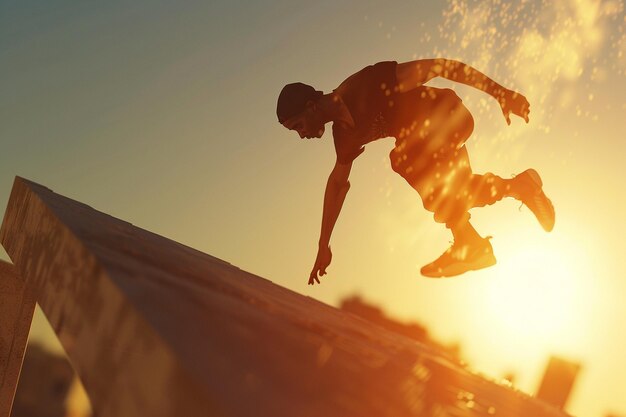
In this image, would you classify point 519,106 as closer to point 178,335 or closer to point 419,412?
point 419,412

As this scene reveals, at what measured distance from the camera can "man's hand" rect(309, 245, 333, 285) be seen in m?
4.57

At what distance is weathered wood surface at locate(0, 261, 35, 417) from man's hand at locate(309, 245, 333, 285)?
1734mm

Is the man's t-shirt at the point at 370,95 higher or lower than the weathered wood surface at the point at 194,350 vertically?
higher

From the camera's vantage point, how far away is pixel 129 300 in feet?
4.19

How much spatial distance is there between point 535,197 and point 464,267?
658 mm

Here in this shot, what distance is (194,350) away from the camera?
3.71ft

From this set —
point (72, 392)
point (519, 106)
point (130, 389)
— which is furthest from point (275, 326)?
point (72, 392)

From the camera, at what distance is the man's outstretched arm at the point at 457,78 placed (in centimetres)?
402

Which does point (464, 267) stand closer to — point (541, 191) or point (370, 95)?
point (541, 191)

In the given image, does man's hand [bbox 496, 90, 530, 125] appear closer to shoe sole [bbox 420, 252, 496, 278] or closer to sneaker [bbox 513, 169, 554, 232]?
sneaker [bbox 513, 169, 554, 232]

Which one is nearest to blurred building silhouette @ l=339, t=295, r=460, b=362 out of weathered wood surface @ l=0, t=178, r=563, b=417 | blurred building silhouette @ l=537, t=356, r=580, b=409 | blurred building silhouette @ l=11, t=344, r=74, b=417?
blurred building silhouette @ l=11, t=344, r=74, b=417

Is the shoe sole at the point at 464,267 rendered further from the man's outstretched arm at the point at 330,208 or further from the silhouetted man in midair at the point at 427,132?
the man's outstretched arm at the point at 330,208

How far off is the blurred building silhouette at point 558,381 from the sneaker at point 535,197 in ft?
18.9

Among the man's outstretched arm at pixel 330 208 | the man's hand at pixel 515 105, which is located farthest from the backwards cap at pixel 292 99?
the man's hand at pixel 515 105
